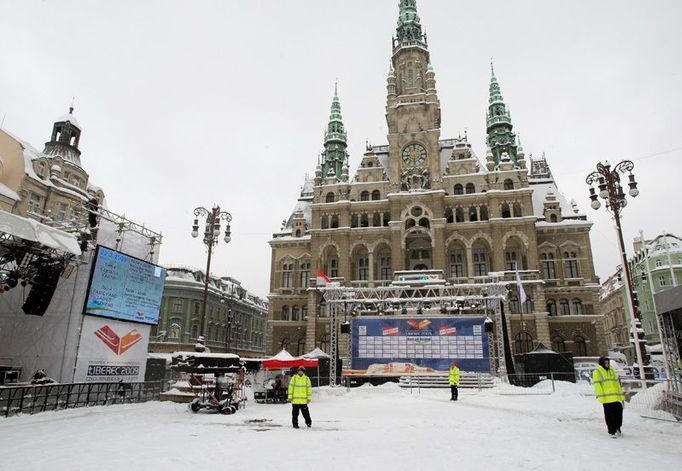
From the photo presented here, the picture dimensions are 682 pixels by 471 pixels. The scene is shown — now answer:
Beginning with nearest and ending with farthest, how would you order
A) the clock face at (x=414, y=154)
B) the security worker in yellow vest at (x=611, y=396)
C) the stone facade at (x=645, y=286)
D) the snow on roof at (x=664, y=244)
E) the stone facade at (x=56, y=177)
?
the security worker in yellow vest at (x=611, y=396) < the stone facade at (x=56, y=177) < the clock face at (x=414, y=154) < the stone facade at (x=645, y=286) < the snow on roof at (x=664, y=244)

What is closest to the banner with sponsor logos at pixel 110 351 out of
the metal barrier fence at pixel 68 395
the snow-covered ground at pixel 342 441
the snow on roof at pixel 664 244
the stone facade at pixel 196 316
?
the metal barrier fence at pixel 68 395

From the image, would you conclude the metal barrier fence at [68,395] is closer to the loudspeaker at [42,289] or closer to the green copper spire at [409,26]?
the loudspeaker at [42,289]

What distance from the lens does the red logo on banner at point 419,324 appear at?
107 ft

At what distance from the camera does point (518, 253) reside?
143ft

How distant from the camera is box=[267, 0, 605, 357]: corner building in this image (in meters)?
42.1

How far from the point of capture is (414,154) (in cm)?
4756

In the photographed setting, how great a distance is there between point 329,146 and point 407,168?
14.0 metres

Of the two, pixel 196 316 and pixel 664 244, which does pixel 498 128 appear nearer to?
pixel 664 244

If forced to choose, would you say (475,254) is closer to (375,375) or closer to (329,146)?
(375,375)

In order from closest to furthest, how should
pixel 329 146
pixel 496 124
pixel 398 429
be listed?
pixel 398 429
pixel 496 124
pixel 329 146

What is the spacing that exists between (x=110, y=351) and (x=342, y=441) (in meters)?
16.1

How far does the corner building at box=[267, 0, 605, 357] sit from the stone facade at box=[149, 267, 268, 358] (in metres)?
8.50

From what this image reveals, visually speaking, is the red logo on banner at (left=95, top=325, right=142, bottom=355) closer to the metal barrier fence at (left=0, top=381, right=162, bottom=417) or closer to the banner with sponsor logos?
the banner with sponsor logos

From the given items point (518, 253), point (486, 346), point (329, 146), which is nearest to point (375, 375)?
point (486, 346)
